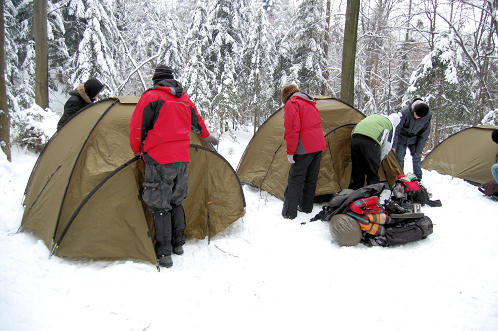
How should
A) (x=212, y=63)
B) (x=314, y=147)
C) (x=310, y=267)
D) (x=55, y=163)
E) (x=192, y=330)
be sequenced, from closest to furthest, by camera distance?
1. (x=192, y=330)
2. (x=310, y=267)
3. (x=55, y=163)
4. (x=314, y=147)
5. (x=212, y=63)

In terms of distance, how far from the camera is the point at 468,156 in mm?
7227

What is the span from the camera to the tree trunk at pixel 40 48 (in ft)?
30.5

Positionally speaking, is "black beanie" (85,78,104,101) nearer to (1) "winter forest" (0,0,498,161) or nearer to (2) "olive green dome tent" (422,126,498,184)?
(1) "winter forest" (0,0,498,161)

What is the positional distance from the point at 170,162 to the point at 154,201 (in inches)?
17.9

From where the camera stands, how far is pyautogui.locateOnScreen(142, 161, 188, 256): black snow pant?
3271 millimetres

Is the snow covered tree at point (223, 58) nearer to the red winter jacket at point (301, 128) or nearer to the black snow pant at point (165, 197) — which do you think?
the red winter jacket at point (301, 128)

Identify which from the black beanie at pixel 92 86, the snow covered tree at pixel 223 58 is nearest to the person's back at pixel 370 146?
the black beanie at pixel 92 86

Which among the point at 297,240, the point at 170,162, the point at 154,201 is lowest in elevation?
the point at 297,240

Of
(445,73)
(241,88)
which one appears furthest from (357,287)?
(241,88)

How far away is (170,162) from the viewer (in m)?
3.27

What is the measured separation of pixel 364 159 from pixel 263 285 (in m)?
2.97

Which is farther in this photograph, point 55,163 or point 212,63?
point 212,63

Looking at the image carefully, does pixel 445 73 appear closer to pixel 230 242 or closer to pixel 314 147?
pixel 314 147

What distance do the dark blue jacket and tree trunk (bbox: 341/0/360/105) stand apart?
163 cm
